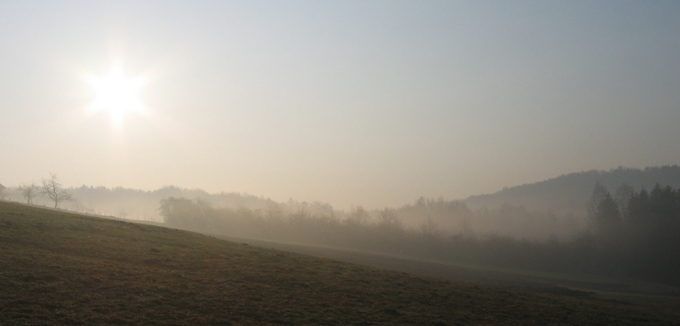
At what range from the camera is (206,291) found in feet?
80.0

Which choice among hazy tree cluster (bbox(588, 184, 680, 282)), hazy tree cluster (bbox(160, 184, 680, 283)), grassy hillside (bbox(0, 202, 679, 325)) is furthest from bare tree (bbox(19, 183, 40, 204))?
hazy tree cluster (bbox(588, 184, 680, 282))

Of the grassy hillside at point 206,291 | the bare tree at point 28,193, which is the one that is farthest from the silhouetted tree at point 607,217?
the bare tree at point 28,193

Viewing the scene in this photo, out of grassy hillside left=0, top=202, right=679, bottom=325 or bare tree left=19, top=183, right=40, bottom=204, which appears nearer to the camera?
grassy hillside left=0, top=202, right=679, bottom=325

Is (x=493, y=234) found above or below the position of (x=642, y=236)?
below

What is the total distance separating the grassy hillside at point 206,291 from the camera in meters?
19.2

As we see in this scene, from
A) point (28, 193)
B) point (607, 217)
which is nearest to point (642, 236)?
point (607, 217)

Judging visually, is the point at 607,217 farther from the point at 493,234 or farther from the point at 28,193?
the point at 28,193

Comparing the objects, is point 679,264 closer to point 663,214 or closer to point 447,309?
point 663,214

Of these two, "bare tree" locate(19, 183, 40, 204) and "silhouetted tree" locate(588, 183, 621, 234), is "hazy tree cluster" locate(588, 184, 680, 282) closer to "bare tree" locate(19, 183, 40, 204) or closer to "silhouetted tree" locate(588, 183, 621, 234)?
"silhouetted tree" locate(588, 183, 621, 234)

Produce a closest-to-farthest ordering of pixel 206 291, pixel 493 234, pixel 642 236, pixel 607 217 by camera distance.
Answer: pixel 206 291 < pixel 642 236 < pixel 607 217 < pixel 493 234

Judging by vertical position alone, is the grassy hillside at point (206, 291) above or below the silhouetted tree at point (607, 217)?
below

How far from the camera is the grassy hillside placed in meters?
19.2

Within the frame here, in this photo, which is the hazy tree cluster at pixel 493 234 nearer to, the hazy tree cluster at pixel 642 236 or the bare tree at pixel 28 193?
the hazy tree cluster at pixel 642 236

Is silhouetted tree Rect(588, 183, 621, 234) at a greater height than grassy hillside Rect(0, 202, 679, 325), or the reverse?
silhouetted tree Rect(588, 183, 621, 234)
